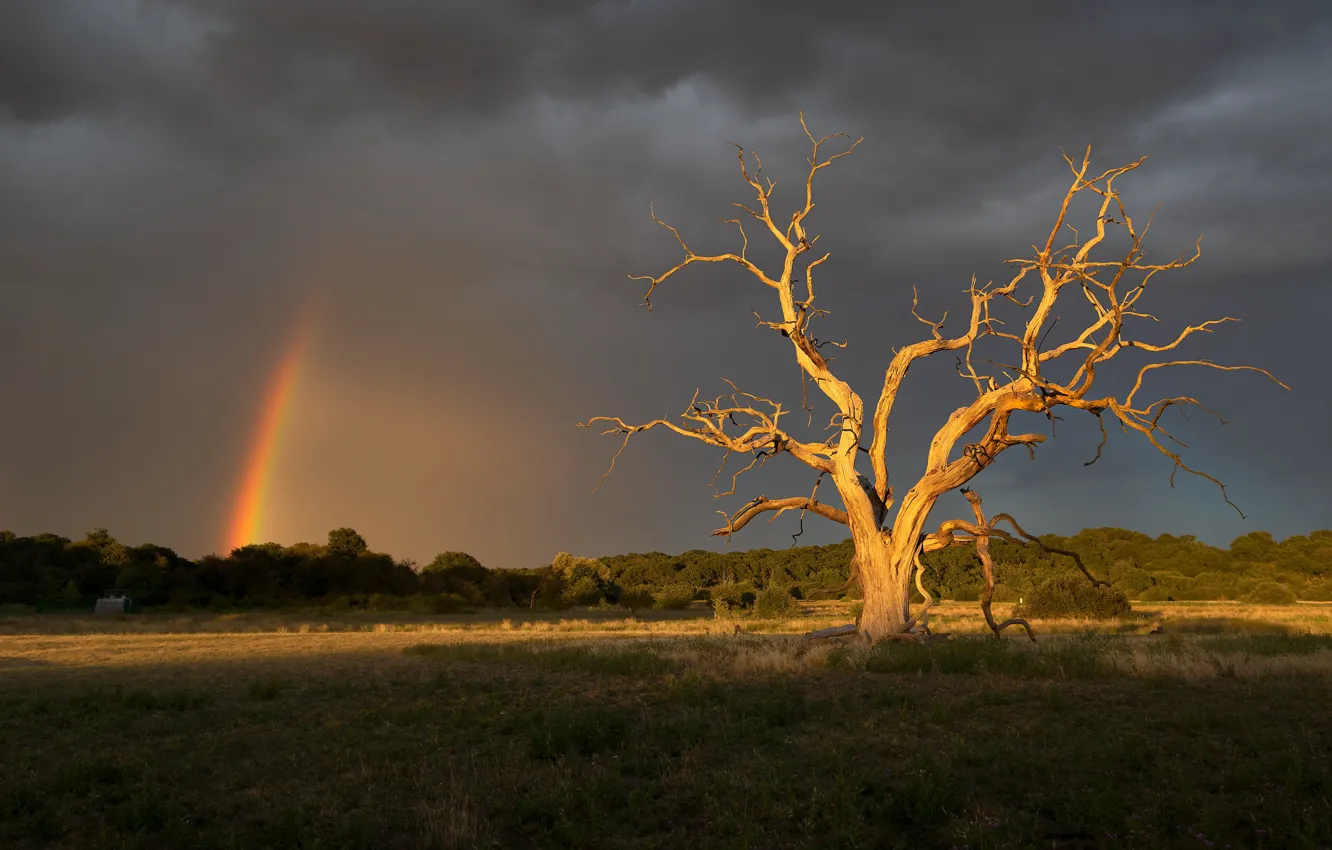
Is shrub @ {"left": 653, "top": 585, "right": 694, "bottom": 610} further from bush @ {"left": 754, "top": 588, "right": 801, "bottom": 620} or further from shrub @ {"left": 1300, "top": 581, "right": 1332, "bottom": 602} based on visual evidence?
shrub @ {"left": 1300, "top": 581, "right": 1332, "bottom": 602}

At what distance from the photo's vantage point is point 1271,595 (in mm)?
55656

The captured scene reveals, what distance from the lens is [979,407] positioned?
21672 mm

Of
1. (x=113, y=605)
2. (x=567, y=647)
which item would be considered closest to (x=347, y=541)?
(x=113, y=605)

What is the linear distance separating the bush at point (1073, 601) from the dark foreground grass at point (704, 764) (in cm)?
2314

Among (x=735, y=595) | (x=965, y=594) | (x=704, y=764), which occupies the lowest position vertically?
(x=704, y=764)

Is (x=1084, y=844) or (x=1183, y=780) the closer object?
(x=1084, y=844)

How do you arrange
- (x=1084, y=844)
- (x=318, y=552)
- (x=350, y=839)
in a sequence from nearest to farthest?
(x=1084, y=844) < (x=350, y=839) < (x=318, y=552)

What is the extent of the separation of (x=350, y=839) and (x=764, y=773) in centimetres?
429

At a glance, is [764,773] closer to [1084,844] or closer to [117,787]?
[1084,844]

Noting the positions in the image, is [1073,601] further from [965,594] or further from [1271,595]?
[965,594]

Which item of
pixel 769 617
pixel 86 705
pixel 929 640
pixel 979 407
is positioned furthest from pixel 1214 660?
pixel 769 617

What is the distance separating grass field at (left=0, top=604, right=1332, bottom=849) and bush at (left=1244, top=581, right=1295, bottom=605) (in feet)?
147

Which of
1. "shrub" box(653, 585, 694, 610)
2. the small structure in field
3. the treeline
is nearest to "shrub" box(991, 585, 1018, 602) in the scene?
the treeline

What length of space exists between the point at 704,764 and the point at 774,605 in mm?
34863
